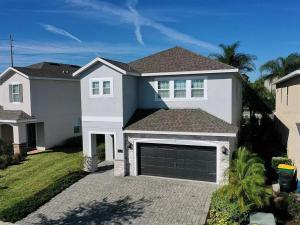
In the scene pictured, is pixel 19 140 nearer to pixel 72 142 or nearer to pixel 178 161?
pixel 72 142

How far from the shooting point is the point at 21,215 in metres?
12.7

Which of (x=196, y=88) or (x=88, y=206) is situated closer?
(x=88, y=206)

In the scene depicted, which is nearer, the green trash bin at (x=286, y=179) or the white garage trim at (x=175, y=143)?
the green trash bin at (x=286, y=179)

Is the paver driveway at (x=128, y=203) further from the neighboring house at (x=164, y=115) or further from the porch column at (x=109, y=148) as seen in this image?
the porch column at (x=109, y=148)

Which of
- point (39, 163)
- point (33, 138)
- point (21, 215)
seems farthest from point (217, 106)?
point (33, 138)

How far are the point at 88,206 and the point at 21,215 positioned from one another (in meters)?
2.98

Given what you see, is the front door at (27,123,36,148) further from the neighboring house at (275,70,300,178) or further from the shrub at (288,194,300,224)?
the shrub at (288,194,300,224)

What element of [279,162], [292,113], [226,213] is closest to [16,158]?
[226,213]

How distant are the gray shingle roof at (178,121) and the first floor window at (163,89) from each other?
1014 mm

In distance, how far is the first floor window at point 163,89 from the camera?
60.6ft

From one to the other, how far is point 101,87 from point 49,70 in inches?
472

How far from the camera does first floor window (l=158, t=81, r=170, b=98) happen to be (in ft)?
60.6

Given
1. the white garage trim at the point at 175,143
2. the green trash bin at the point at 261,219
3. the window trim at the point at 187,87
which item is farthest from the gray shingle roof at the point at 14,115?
the green trash bin at the point at 261,219

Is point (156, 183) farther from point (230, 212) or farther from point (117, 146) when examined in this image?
point (230, 212)
